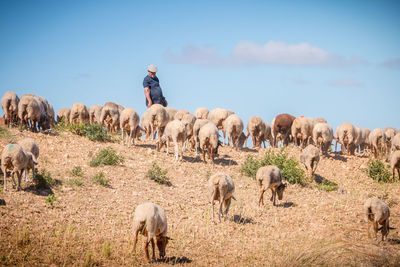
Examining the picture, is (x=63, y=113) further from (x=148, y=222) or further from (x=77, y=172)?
(x=148, y=222)

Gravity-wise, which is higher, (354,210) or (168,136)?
(168,136)

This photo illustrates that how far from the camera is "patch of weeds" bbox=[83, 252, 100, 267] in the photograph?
8391 millimetres

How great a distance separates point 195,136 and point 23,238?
1243 centimetres

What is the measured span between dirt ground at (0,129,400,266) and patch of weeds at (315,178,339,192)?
0.28 metres

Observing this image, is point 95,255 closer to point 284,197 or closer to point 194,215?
point 194,215

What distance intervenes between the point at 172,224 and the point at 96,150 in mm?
8429

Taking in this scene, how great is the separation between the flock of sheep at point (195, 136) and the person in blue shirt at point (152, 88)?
154 cm

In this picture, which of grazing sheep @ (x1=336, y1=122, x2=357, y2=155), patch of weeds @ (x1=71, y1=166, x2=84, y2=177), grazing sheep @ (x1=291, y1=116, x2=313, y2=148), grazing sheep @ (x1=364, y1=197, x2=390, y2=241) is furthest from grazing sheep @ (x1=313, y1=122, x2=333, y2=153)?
patch of weeds @ (x1=71, y1=166, x2=84, y2=177)

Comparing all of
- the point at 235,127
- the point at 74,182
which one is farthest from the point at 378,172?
the point at 74,182

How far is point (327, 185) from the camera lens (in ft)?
62.1

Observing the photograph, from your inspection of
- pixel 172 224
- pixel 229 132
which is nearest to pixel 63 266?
pixel 172 224

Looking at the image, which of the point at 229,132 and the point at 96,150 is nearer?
the point at 96,150

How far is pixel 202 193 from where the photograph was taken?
50.0ft

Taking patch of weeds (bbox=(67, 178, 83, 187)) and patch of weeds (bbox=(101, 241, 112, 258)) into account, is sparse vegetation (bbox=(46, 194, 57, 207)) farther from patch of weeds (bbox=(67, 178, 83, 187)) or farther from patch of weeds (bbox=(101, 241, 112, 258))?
patch of weeds (bbox=(101, 241, 112, 258))
